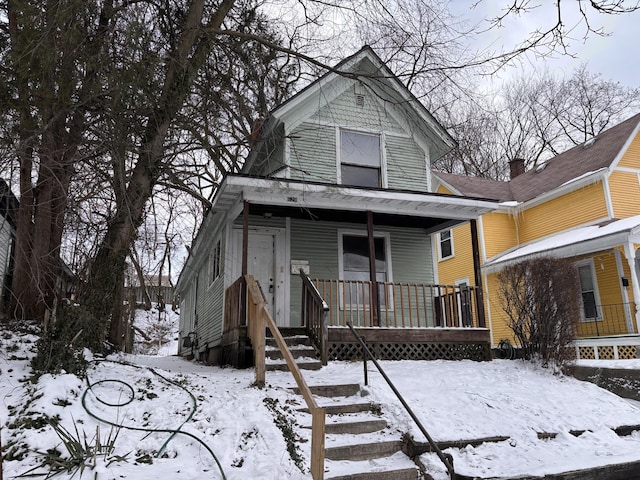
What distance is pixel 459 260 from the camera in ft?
60.4

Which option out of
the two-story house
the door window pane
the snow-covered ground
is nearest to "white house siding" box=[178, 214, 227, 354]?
the two-story house

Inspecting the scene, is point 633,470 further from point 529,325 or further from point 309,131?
point 309,131

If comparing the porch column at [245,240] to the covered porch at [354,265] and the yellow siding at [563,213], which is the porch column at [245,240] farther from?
the yellow siding at [563,213]

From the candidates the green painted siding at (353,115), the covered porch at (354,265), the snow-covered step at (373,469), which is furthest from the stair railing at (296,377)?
the green painted siding at (353,115)

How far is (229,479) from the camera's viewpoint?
148 inches

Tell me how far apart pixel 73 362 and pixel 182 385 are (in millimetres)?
1284

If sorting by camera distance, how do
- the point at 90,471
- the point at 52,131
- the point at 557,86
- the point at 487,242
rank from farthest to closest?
the point at 557,86, the point at 487,242, the point at 52,131, the point at 90,471

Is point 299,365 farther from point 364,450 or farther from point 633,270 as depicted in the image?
point 633,270

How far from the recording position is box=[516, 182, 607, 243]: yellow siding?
1475 cm

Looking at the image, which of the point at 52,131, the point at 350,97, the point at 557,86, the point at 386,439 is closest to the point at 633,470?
the point at 386,439

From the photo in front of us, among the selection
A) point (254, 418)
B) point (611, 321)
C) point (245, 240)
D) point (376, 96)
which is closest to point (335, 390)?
point (254, 418)

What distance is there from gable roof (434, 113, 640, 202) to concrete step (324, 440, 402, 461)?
13.1 metres

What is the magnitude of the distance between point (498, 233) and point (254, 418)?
14868mm

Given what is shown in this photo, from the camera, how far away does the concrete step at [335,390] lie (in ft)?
19.8
